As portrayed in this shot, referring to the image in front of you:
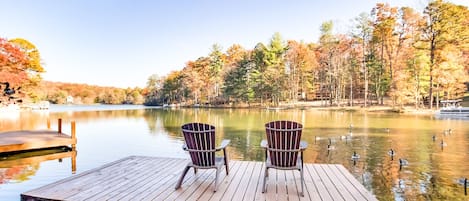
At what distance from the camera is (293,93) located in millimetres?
35375

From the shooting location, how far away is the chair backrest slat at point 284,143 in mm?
3400

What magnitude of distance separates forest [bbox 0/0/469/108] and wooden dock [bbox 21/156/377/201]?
79.8 feet

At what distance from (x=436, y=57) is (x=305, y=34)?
18487mm

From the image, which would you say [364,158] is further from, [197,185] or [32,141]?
[32,141]

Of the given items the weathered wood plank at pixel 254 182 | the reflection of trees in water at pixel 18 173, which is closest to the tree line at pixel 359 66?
the weathered wood plank at pixel 254 182

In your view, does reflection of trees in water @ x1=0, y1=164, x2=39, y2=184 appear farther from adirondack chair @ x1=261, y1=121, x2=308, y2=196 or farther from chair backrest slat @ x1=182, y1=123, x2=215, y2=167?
adirondack chair @ x1=261, y1=121, x2=308, y2=196

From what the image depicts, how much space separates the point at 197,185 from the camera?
3.63 meters

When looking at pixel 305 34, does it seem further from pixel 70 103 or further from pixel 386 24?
pixel 70 103

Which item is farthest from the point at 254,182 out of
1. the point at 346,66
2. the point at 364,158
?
the point at 346,66

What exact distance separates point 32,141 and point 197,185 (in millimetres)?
7074

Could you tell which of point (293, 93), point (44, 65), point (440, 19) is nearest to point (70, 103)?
point (44, 65)

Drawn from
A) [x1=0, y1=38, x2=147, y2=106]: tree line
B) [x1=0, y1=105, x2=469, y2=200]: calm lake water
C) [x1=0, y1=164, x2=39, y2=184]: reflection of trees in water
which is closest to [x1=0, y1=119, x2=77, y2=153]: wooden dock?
[x1=0, y1=105, x2=469, y2=200]: calm lake water

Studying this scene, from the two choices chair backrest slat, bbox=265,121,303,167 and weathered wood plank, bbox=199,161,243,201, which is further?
chair backrest slat, bbox=265,121,303,167

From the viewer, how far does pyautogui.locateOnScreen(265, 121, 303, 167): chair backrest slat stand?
340 cm
